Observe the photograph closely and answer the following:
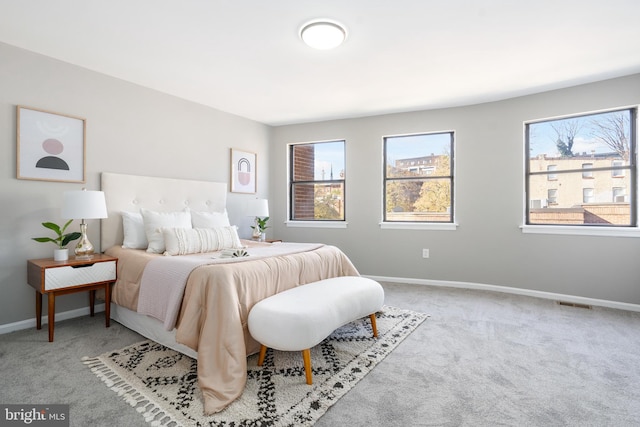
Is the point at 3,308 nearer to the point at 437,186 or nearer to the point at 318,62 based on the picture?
the point at 318,62

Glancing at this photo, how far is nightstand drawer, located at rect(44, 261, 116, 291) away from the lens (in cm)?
255

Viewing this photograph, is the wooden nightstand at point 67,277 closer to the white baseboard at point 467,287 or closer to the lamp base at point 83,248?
the lamp base at point 83,248

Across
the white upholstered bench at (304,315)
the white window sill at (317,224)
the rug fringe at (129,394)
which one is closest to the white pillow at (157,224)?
the rug fringe at (129,394)

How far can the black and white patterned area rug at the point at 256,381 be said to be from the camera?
1677 millimetres

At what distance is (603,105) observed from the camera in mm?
3506

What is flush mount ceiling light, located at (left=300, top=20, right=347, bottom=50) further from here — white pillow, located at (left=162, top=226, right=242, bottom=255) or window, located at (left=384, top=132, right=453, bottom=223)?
window, located at (left=384, top=132, right=453, bottom=223)

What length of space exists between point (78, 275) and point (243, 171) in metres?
2.56

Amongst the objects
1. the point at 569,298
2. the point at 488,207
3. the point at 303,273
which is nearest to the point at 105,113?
the point at 303,273

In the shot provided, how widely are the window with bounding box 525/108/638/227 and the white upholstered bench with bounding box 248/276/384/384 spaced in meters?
2.83

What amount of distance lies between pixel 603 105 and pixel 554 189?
96cm

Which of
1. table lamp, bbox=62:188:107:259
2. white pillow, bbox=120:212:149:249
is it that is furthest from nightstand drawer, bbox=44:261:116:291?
white pillow, bbox=120:212:149:249

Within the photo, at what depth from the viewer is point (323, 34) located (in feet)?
8.23

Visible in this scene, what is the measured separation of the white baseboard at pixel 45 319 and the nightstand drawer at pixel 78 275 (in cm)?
65

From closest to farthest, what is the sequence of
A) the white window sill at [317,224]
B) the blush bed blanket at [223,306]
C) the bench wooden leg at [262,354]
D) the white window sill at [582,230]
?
the blush bed blanket at [223,306]
the bench wooden leg at [262,354]
the white window sill at [582,230]
the white window sill at [317,224]
